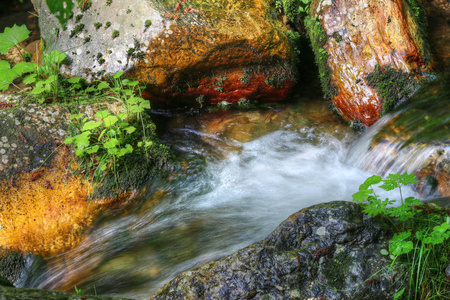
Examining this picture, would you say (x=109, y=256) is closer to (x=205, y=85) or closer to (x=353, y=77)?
(x=205, y=85)

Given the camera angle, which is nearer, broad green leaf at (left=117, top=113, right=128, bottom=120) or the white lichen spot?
the white lichen spot

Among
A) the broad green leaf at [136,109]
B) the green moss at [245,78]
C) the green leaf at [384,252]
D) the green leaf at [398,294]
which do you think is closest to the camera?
the green leaf at [398,294]

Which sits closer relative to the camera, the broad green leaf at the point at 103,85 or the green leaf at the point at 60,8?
the green leaf at the point at 60,8

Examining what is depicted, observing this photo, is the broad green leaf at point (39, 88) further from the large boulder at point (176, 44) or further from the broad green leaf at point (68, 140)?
the broad green leaf at point (68, 140)

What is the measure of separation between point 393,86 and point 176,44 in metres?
2.79

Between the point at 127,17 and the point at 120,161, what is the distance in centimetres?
204

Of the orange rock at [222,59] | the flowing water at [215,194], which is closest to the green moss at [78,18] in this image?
the orange rock at [222,59]

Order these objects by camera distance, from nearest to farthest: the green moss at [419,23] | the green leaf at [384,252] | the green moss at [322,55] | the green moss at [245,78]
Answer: the green leaf at [384,252] → the green moss at [419,23] → the green moss at [322,55] → the green moss at [245,78]

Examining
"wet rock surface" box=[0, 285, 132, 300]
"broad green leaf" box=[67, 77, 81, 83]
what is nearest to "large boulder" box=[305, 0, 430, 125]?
"broad green leaf" box=[67, 77, 81, 83]

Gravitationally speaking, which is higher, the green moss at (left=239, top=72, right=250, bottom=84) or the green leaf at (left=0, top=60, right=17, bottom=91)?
the green leaf at (left=0, top=60, right=17, bottom=91)

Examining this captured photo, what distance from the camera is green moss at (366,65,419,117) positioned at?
4531 mm

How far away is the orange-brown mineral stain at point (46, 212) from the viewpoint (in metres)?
3.63

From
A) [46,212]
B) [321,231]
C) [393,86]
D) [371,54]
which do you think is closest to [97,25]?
[46,212]

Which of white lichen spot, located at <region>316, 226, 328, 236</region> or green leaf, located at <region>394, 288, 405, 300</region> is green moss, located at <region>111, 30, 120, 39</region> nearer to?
white lichen spot, located at <region>316, 226, 328, 236</region>
